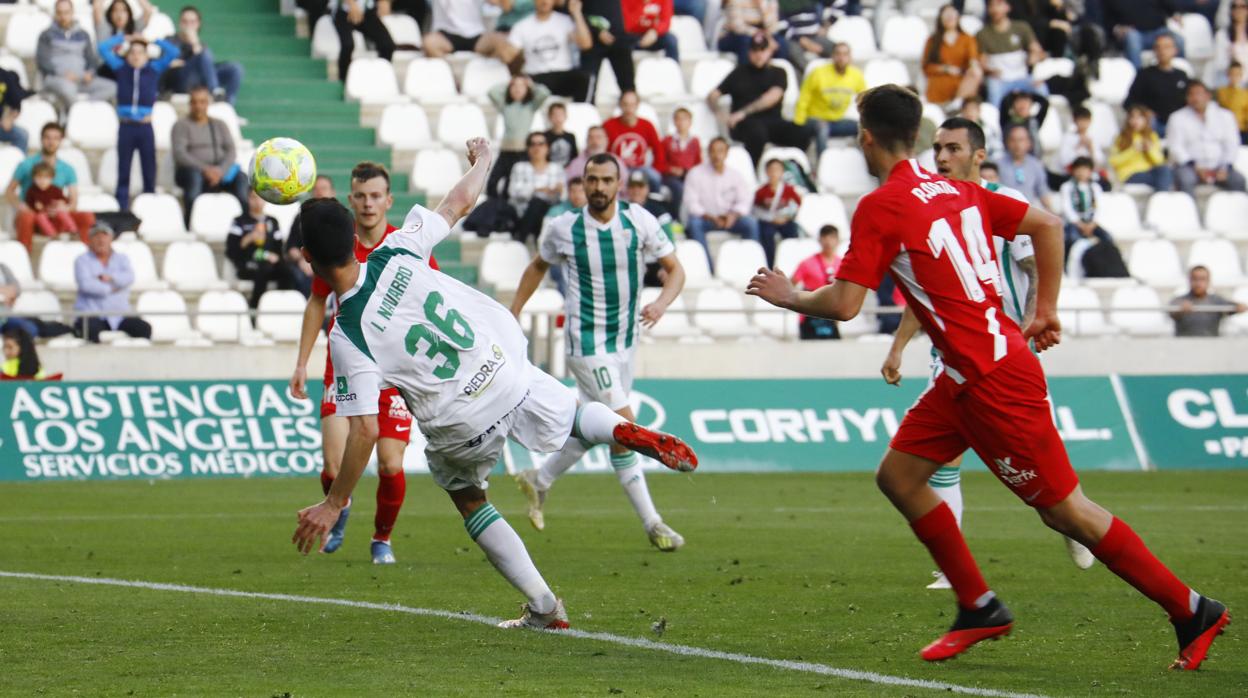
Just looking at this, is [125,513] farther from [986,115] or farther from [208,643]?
[986,115]

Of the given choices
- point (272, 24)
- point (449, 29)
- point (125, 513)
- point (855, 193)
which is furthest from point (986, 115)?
point (125, 513)

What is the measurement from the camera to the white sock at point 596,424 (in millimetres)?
7445

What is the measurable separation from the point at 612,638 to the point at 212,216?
14.6m

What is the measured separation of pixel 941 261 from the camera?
671 cm

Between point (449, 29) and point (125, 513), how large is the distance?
37.3 ft

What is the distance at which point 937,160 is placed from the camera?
884cm

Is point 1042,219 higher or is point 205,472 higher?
point 1042,219

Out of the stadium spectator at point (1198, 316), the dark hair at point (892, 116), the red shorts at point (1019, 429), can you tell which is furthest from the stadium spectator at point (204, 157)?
the red shorts at point (1019, 429)

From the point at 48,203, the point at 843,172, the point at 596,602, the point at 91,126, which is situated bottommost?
the point at 48,203

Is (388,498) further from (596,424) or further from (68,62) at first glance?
(68,62)

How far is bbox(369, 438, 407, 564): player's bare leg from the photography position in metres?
10.6

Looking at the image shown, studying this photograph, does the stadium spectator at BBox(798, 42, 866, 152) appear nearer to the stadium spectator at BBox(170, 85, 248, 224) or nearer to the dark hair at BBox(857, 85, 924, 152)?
the stadium spectator at BBox(170, 85, 248, 224)

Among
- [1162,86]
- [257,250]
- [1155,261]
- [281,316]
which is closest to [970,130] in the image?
[281,316]

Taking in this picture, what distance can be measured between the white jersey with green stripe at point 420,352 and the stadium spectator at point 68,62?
50.9 ft
